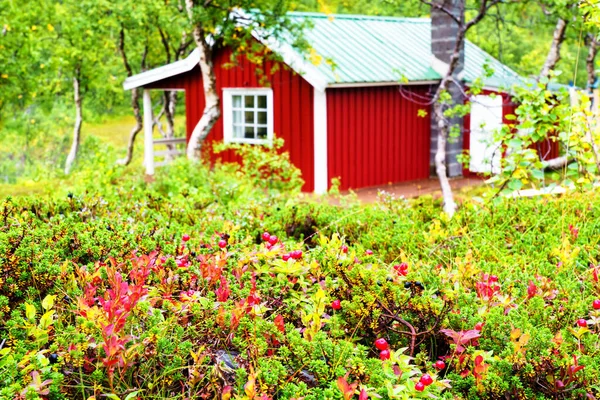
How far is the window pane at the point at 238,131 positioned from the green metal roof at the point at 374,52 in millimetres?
2505

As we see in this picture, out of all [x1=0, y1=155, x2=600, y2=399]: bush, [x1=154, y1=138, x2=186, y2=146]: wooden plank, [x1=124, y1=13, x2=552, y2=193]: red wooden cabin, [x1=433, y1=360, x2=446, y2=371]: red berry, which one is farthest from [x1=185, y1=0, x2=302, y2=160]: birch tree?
[x1=433, y1=360, x2=446, y2=371]: red berry

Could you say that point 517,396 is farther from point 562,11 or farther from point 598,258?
point 562,11

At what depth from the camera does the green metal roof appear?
15.4 metres

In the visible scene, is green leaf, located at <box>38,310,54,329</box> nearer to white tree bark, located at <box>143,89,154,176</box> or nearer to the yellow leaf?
the yellow leaf

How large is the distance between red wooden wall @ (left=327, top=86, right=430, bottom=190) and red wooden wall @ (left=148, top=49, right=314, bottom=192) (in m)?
0.50

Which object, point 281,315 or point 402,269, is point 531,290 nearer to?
point 402,269

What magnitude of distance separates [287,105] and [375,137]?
6.78 feet

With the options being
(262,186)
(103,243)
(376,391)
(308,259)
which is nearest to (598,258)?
(308,259)

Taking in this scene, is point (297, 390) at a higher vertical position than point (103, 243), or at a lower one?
lower

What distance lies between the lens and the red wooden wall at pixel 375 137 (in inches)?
613

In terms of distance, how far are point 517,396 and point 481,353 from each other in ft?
0.62

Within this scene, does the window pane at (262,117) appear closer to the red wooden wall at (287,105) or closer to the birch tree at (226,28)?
the red wooden wall at (287,105)

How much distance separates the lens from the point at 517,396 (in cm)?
255

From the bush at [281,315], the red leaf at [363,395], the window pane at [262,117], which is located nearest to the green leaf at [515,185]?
the bush at [281,315]
